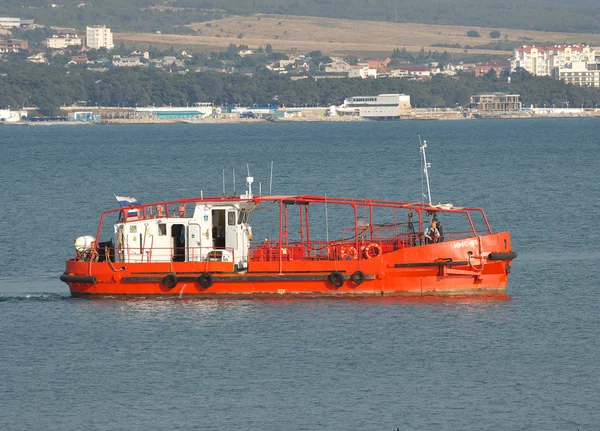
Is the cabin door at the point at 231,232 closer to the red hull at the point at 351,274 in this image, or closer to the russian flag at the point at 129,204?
the red hull at the point at 351,274

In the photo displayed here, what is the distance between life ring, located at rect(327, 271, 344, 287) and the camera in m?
38.4

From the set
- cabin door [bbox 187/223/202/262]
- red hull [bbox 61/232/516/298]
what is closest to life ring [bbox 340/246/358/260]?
red hull [bbox 61/232/516/298]

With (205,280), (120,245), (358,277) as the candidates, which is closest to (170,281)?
(205,280)

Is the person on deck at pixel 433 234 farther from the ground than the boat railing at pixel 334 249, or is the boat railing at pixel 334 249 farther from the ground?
the person on deck at pixel 433 234

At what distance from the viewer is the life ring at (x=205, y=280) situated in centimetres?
3869

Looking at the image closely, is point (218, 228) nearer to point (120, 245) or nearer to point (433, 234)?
point (120, 245)

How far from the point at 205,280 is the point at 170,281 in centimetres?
102

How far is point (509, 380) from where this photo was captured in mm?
30125

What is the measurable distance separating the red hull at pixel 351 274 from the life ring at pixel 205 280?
0.04 meters

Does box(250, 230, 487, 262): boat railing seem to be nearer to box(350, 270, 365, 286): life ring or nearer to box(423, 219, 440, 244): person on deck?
box(423, 219, 440, 244): person on deck

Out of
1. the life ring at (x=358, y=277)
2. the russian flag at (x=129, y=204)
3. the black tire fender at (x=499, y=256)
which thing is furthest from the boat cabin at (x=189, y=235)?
the black tire fender at (x=499, y=256)

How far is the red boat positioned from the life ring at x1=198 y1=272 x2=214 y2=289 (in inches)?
1.1

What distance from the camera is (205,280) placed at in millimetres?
38719

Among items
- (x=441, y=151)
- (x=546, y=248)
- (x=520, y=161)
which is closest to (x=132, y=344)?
(x=546, y=248)
